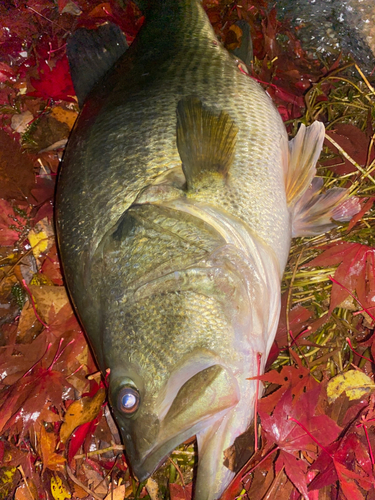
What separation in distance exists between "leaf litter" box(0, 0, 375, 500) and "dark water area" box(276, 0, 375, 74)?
0.12m

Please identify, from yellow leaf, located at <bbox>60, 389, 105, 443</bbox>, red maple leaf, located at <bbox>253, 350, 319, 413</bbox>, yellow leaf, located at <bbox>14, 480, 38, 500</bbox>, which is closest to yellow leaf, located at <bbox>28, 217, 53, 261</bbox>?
yellow leaf, located at <bbox>60, 389, 105, 443</bbox>

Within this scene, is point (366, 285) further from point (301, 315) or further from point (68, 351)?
point (68, 351)

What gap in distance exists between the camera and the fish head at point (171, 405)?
6.21 feet

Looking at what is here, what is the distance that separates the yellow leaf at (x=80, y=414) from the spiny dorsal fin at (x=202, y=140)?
1792 mm

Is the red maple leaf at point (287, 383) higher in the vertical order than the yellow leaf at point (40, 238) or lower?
lower

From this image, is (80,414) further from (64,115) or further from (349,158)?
(349,158)

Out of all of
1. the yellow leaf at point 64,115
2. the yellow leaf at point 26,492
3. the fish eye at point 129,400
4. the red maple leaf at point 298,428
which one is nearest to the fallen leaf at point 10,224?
the yellow leaf at point 64,115

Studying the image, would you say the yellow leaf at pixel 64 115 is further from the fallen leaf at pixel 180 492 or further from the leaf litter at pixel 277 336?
the fallen leaf at pixel 180 492

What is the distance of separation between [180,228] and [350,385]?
5.39 ft

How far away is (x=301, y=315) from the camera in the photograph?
2.98m

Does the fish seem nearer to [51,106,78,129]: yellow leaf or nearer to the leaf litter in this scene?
the leaf litter

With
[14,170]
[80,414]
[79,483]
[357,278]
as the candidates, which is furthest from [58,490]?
[357,278]

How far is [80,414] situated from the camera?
3.04 metres

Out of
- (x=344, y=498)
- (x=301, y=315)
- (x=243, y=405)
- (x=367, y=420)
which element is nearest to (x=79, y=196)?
(x=243, y=405)
